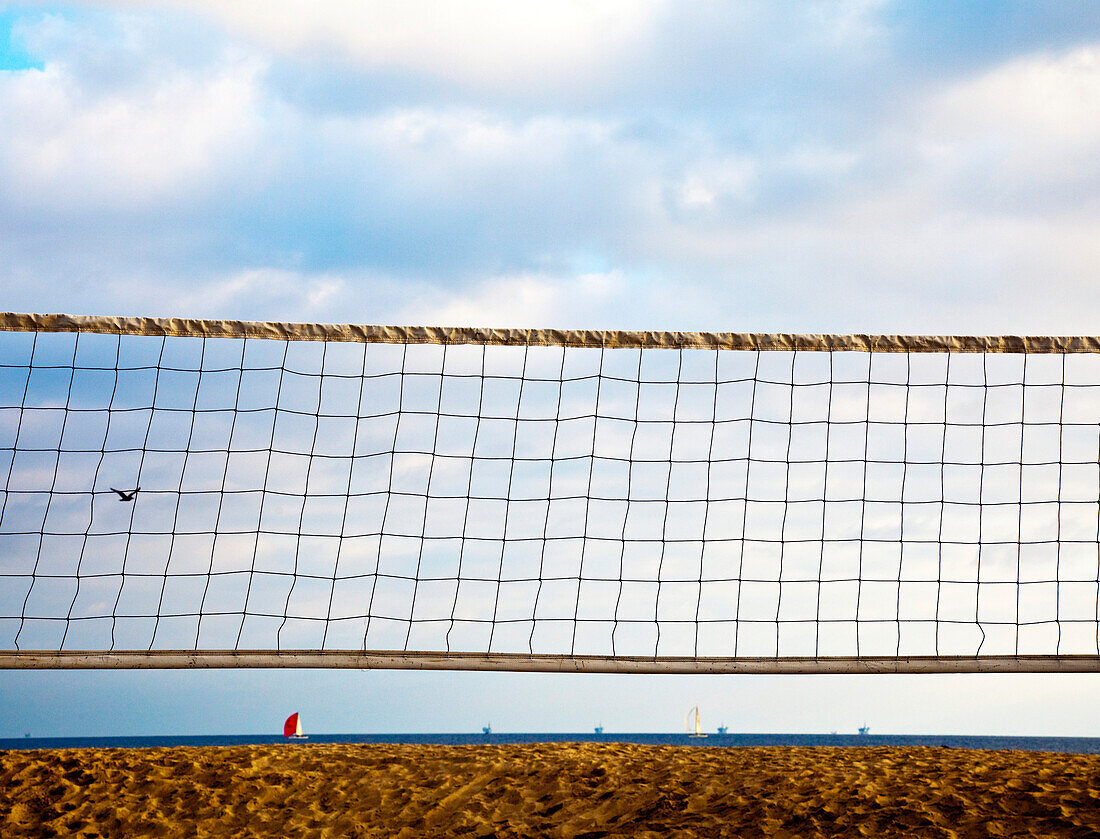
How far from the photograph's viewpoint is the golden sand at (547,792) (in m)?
3.69

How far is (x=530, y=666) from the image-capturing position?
179 inches

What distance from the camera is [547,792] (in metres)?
4.21

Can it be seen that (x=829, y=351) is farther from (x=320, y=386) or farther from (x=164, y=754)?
(x=164, y=754)

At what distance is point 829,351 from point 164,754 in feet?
13.4

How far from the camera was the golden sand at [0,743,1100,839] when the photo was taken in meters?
3.69

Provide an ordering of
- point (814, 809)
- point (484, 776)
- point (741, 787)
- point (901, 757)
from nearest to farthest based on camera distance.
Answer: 1. point (814, 809)
2. point (741, 787)
3. point (484, 776)
4. point (901, 757)

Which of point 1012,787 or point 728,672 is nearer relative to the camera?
point 1012,787

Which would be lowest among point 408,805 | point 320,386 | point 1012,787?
point 408,805

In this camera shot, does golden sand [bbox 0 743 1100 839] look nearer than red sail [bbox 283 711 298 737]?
Yes

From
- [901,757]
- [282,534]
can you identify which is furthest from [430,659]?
[901,757]

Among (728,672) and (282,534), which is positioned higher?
(282,534)

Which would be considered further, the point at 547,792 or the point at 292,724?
the point at 292,724

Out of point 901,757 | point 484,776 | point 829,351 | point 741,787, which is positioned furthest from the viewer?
point 829,351

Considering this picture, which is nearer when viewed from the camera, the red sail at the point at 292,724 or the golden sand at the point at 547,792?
the golden sand at the point at 547,792
